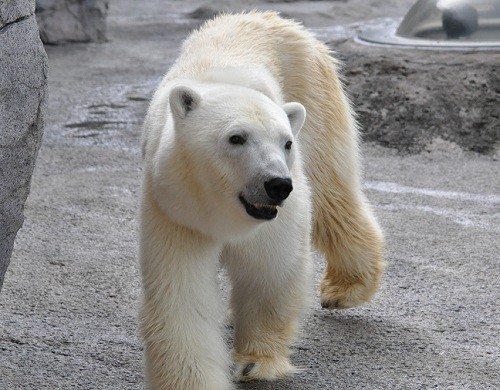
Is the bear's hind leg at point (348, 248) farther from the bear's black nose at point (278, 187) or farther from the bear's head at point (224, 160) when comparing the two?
the bear's black nose at point (278, 187)

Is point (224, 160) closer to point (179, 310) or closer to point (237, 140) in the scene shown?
point (237, 140)

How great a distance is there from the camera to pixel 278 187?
7.47 ft

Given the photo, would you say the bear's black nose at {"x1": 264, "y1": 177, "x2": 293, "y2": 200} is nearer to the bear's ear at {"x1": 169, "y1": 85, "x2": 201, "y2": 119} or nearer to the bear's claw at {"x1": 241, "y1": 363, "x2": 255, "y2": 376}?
the bear's ear at {"x1": 169, "y1": 85, "x2": 201, "y2": 119}

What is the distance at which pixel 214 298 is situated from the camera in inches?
104

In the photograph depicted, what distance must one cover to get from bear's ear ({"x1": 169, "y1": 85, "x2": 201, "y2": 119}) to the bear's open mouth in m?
0.30

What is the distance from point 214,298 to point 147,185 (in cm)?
36

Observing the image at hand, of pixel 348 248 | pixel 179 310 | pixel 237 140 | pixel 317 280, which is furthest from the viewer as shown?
pixel 317 280

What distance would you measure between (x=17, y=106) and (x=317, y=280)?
5.35ft

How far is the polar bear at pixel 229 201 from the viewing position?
94.3 inches

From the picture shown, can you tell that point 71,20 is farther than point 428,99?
Yes

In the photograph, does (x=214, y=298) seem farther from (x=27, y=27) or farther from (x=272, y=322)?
(x=27, y=27)

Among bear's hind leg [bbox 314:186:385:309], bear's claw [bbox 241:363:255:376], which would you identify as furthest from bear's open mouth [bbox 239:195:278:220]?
bear's hind leg [bbox 314:186:385:309]

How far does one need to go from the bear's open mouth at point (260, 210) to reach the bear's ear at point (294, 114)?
327 millimetres

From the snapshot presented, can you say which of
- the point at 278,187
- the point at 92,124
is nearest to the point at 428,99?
the point at 92,124
